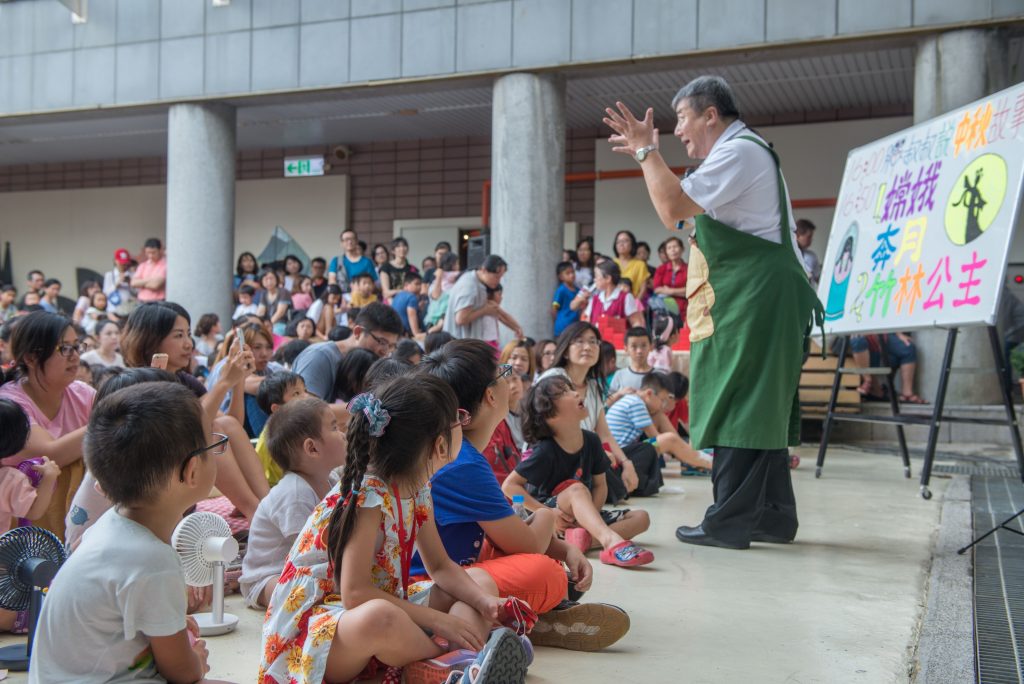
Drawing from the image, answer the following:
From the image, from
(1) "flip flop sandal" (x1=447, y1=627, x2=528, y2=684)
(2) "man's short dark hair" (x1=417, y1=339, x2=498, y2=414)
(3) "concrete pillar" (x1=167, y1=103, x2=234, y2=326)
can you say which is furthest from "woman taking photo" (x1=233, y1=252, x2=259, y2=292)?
(1) "flip flop sandal" (x1=447, y1=627, x2=528, y2=684)

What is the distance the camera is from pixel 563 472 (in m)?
3.50

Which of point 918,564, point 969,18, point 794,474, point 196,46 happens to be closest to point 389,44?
point 196,46

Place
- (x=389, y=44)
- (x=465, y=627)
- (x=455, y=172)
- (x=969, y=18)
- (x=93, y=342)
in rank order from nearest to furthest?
1. (x=465, y=627)
2. (x=93, y=342)
3. (x=969, y=18)
4. (x=389, y=44)
5. (x=455, y=172)

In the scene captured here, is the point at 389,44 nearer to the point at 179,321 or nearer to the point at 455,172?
the point at 455,172

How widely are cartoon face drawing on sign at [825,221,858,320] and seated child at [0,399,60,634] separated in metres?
4.38

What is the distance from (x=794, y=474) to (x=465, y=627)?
4.02 metres

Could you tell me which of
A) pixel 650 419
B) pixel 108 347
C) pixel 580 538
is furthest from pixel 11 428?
pixel 108 347

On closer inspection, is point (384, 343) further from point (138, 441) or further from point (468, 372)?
point (138, 441)

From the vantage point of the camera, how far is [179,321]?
11.4 ft

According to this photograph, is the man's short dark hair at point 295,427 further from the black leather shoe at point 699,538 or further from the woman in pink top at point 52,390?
the black leather shoe at point 699,538

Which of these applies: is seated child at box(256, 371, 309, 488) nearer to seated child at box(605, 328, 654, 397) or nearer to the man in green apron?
the man in green apron

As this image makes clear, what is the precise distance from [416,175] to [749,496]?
10.2m

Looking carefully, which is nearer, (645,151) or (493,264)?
(645,151)

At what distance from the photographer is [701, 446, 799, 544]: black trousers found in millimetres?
3406
